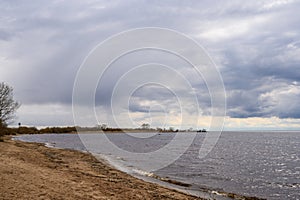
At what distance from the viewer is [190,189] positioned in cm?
2581

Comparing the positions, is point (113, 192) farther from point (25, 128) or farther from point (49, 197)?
point (25, 128)

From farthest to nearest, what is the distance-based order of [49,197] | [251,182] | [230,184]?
[251,182], [230,184], [49,197]

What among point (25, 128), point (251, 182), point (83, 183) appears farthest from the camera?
point (25, 128)

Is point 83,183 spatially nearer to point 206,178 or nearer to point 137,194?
point 137,194

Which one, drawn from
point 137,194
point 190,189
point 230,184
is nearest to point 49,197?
point 137,194

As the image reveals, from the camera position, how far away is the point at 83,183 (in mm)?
19953

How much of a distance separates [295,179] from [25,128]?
189200mm

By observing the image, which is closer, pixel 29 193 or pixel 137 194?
pixel 29 193

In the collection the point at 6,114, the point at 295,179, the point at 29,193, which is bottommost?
the point at 295,179

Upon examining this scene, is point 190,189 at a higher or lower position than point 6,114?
lower

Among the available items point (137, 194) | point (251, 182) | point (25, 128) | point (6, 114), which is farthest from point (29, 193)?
point (25, 128)

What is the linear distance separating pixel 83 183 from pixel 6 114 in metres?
51.8

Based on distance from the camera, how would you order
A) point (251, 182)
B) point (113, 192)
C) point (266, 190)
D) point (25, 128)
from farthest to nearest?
point (25, 128)
point (251, 182)
point (266, 190)
point (113, 192)

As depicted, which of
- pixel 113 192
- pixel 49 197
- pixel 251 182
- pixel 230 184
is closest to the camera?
pixel 49 197
